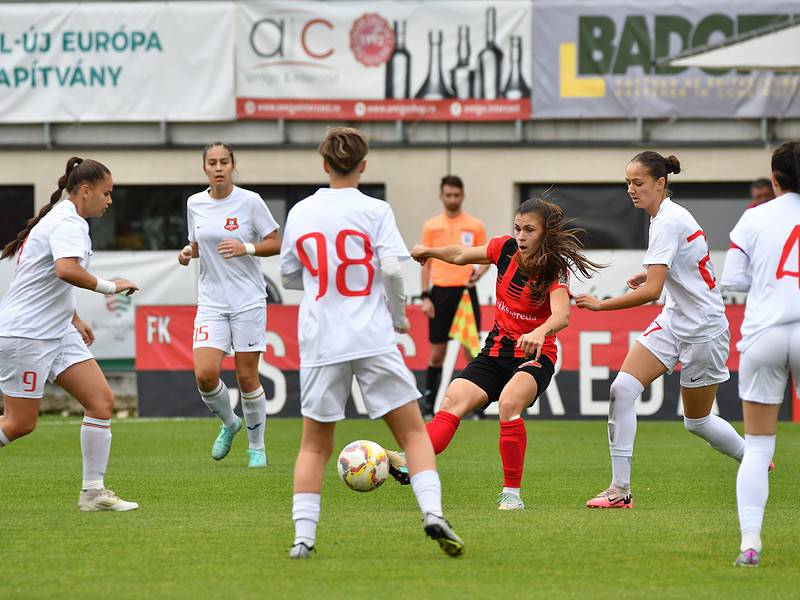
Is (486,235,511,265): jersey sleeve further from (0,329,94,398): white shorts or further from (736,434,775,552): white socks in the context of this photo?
(0,329,94,398): white shorts

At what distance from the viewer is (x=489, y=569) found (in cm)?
636

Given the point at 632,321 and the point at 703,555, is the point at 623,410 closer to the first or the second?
the point at 703,555

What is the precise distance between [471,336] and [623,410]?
722 centimetres

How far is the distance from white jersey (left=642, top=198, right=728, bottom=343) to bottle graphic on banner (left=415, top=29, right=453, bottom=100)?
1257cm

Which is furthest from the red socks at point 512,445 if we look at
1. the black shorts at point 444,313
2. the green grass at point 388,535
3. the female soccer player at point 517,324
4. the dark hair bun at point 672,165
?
the black shorts at point 444,313

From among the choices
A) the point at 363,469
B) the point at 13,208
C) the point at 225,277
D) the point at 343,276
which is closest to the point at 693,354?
the point at 363,469

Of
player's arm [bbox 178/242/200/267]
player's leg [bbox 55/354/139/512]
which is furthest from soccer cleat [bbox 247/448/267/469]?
player's leg [bbox 55/354/139/512]

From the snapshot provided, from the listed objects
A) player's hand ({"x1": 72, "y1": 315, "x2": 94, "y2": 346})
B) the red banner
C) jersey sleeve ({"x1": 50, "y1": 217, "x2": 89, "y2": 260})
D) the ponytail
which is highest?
the red banner

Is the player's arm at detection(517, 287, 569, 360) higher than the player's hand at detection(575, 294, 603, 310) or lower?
lower

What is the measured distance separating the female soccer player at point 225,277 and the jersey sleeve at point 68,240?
99.1 inches

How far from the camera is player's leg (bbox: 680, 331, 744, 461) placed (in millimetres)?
8672

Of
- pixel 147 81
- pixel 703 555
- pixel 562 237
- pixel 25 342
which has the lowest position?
pixel 703 555

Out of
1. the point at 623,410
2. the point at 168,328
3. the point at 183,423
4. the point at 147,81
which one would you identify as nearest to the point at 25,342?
the point at 623,410

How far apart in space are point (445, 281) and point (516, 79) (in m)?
5.92
